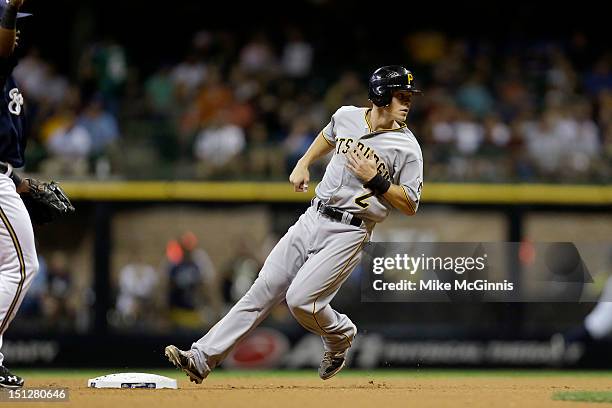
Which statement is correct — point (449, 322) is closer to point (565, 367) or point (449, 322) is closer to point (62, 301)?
point (565, 367)

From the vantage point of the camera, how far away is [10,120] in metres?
6.10

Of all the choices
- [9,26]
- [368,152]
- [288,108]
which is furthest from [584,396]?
[288,108]

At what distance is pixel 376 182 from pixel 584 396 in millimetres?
1813

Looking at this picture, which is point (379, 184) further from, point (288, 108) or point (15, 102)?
point (288, 108)

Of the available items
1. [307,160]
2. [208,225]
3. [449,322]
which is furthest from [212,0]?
[307,160]

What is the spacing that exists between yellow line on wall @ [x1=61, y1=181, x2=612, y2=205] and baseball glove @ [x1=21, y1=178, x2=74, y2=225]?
5.78 m

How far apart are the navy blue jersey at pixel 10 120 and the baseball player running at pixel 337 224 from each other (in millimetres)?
1386

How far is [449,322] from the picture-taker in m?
12.5

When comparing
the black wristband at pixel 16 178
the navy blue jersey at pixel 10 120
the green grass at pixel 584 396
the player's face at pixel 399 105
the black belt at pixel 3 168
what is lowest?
the green grass at pixel 584 396

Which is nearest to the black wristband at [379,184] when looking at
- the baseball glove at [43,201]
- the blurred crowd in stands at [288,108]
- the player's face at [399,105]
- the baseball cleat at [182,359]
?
the player's face at [399,105]

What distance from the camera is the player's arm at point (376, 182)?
20.9 feet

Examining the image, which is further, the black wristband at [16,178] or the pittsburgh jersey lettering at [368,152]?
the pittsburgh jersey lettering at [368,152]

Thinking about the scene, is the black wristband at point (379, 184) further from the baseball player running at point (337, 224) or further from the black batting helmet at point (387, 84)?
the black batting helmet at point (387, 84)

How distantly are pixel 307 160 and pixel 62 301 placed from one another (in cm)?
612
